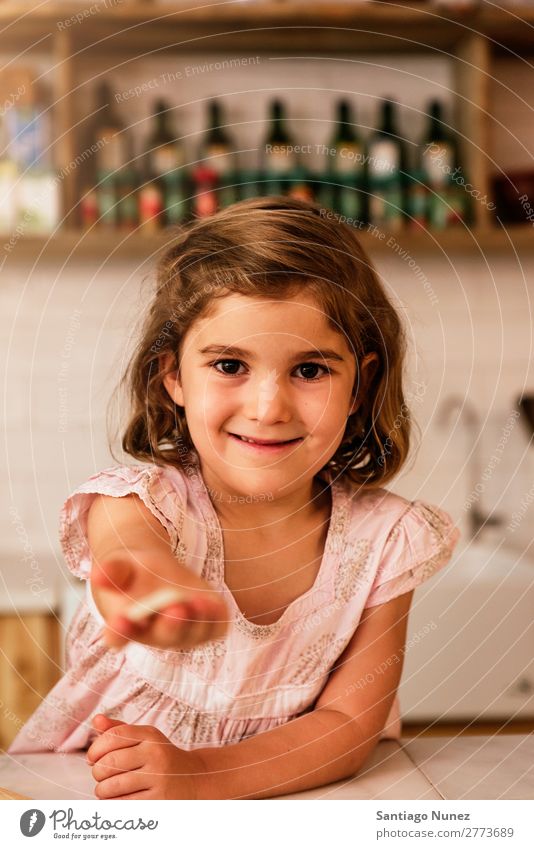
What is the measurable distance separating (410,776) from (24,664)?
26.0 inches

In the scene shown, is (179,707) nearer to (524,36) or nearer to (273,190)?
(273,190)

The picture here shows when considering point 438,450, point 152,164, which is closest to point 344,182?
point 152,164

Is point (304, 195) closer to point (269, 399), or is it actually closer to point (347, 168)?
point (347, 168)

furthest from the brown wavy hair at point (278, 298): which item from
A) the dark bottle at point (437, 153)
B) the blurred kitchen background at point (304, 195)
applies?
the dark bottle at point (437, 153)

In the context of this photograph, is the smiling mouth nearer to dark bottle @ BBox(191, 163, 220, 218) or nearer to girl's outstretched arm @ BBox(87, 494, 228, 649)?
girl's outstretched arm @ BBox(87, 494, 228, 649)

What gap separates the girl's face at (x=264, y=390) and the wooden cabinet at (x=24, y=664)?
0.49 m

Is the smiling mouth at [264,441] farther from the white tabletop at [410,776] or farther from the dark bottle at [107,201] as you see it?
the dark bottle at [107,201]

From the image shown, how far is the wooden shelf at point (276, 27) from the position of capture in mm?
965

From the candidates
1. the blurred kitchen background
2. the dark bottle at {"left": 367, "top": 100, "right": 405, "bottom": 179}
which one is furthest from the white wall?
the dark bottle at {"left": 367, "top": 100, "right": 405, "bottom": 179}

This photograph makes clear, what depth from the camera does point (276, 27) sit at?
3.31 feet

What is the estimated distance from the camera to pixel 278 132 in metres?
1.12
